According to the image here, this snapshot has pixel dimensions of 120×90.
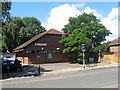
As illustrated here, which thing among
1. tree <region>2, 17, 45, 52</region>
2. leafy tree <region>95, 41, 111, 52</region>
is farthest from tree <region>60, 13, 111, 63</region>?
tree <region>2, 17, 45, 52</region>

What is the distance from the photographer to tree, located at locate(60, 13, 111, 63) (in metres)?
47.7

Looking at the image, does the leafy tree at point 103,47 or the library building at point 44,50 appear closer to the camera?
the library building at point 44,50

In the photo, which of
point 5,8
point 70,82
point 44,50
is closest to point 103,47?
point 44,50

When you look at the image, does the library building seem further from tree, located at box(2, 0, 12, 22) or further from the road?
the road

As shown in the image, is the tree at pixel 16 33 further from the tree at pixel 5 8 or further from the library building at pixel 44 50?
the tree at pixel 5 8

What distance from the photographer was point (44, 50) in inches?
2015

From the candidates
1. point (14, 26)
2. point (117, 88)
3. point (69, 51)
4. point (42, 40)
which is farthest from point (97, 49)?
Answer: point (117, 88)

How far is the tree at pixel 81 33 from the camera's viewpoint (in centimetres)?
4769

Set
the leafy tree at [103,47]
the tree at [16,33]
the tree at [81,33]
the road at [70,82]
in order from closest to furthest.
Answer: the road at [70,82], the tree at [81,33], the leafy tree at [103,47], the tree at [16,33]

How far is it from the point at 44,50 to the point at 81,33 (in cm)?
750

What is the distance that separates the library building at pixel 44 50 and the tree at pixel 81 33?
5.15ft

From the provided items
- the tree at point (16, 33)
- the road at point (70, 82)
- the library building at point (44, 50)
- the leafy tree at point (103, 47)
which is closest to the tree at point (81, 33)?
the leafy tree at point (103, 47)

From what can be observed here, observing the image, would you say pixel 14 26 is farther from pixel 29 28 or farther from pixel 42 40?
pixel 42 40

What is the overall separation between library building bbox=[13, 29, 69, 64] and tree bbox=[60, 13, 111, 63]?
61.7 inches
